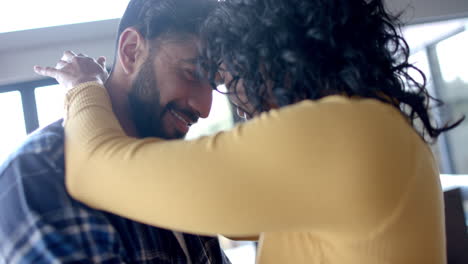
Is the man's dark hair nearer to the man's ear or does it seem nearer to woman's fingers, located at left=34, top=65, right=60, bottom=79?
the man's ear

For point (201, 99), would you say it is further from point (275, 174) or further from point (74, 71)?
point (275, 174)

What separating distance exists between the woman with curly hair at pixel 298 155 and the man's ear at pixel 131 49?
0.30m

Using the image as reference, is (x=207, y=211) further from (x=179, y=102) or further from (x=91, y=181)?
(x=179, y=102)

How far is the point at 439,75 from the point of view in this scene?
448 centimetres

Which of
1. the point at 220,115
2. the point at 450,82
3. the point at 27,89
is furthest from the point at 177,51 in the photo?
the point at 450,82

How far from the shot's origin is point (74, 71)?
3.13 feet

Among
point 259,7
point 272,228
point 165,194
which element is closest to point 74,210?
point 165,194

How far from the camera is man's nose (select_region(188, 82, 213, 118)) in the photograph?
3.75 ft

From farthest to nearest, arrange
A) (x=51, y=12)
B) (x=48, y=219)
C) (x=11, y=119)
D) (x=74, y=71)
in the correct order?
1. (x=11, y=119)
2. (x=51, y=12)
3. (x=74, y=71)
4. (x=48, y=219)

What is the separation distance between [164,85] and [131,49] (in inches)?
5.5

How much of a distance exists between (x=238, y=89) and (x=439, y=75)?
4.34m

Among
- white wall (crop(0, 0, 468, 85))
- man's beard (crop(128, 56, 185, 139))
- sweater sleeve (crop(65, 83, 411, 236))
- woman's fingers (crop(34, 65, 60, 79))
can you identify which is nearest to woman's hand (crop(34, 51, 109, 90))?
woman's fingers (crop(34, 65, 60, 79))

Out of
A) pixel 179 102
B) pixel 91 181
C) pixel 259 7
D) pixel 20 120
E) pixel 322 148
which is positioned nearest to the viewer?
pixel 322 148

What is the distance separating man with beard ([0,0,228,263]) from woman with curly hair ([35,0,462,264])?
0.23ft
